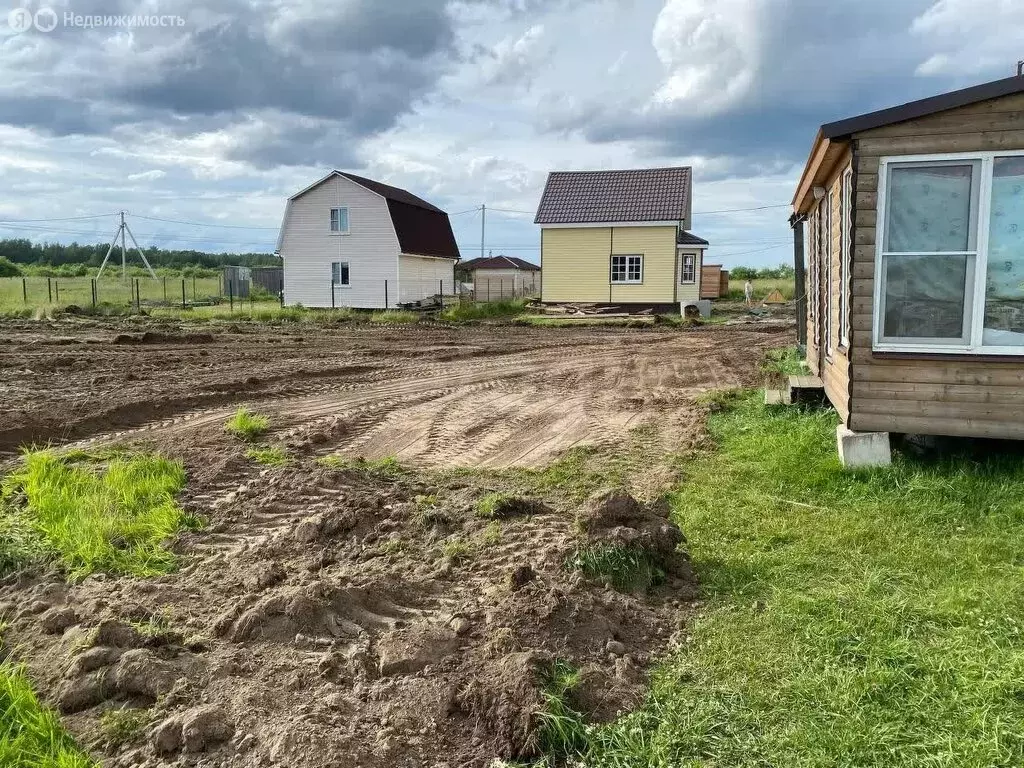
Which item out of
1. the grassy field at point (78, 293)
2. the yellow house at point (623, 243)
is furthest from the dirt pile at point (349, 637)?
the grassy field at point (78, 293)

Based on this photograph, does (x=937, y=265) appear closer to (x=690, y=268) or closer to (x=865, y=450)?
(x=865, y=450)

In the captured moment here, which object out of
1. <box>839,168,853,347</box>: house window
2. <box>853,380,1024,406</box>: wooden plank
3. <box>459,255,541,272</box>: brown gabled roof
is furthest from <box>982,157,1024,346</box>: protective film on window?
<box>459,255,541,272</box>: brown gabled roof

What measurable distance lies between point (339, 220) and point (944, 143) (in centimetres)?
3153

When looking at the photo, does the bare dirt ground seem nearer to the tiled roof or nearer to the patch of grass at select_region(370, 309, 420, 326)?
the patch of grass at select_region(370, 309, 420, 326)

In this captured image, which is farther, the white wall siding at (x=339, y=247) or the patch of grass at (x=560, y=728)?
the white wall siding at (x=339, y=247)

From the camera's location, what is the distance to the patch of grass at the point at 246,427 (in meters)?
8.75

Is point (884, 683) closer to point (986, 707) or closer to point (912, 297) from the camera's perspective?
point (986, 707)

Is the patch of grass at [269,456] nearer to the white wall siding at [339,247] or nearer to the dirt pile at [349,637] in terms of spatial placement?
the dirt pile at [349,637]

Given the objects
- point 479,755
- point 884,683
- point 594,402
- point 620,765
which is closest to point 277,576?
point 479,755

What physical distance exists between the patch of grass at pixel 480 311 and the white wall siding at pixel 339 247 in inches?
191

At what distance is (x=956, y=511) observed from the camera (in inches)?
239

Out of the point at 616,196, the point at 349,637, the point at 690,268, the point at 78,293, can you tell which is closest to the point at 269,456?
the point at 349,637

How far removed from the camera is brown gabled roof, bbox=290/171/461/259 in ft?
115

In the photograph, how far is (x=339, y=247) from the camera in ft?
117
